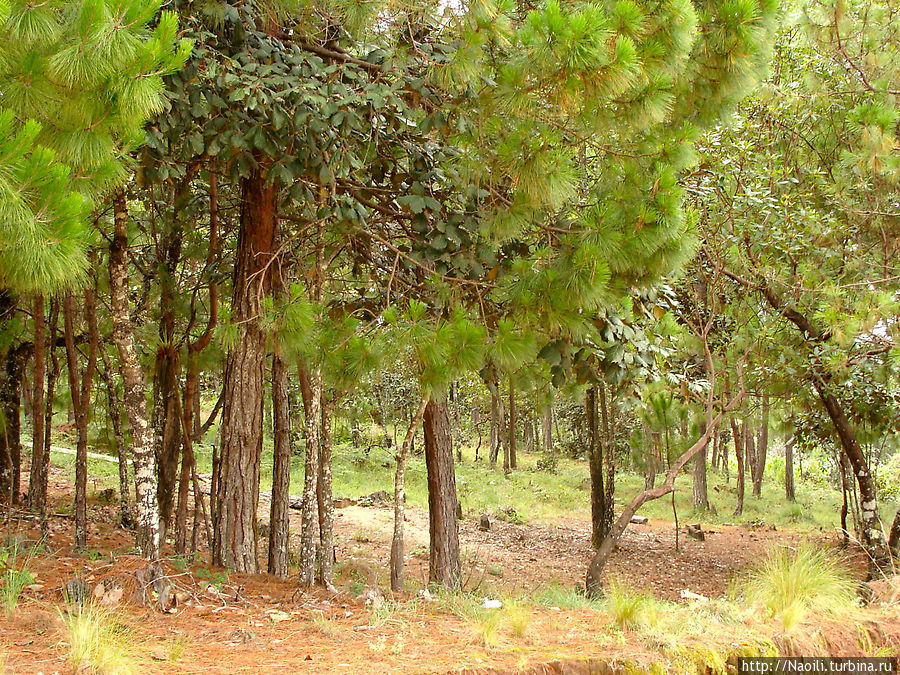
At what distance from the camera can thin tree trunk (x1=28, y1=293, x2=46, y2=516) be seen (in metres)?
6.28

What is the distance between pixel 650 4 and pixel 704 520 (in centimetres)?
1388

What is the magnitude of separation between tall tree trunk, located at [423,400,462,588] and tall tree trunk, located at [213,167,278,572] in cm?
173

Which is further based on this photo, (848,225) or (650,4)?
(848,225)

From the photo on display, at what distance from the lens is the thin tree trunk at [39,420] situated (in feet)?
20.6

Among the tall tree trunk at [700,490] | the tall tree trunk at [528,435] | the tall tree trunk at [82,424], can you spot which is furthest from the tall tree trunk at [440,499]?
the tall tree trunk at [528,435]

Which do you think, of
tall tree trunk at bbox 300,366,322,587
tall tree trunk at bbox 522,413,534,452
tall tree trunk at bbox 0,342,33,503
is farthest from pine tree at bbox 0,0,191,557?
tall tree trunk at bbox 522,413,534,452

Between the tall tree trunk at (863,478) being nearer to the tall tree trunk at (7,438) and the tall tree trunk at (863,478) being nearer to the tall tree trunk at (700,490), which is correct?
the tall tree trunk at (700,490)

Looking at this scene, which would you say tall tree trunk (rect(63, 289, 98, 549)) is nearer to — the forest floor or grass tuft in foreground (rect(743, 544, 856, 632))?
the forest floor

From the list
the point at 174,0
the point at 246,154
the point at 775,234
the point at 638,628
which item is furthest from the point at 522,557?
the point at 174,0

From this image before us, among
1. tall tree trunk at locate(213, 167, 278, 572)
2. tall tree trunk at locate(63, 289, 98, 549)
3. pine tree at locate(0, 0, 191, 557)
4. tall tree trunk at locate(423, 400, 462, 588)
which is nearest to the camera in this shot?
pine tree at locate(0, 0, 191, 557)

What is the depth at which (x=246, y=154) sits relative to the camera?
179 inches

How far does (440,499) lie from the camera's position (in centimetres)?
664

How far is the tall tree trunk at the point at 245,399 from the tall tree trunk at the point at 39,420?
5.57 ft

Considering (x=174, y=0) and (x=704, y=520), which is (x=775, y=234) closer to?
(x=174, y=0)
